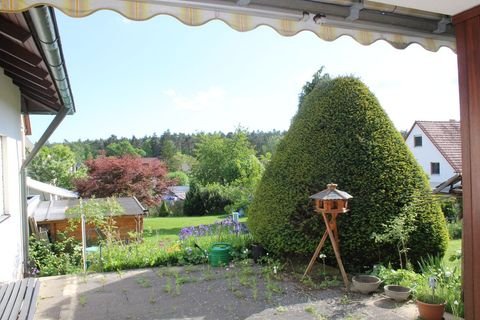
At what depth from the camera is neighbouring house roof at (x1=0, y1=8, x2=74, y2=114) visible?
2982 mm

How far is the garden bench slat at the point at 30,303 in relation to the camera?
2.91 metres

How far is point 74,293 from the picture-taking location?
488 cm

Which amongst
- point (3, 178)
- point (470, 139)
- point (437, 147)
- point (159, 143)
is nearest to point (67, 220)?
point (3, 178)

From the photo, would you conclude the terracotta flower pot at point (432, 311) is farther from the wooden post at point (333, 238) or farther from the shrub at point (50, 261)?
the shrub at point (50, 261)

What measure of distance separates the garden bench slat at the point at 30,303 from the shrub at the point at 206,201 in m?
18.1

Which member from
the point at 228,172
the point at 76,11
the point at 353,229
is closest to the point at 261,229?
the point at 353,229

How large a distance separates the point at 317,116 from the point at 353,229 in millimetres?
1831

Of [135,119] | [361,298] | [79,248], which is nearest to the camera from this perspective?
[361,298]

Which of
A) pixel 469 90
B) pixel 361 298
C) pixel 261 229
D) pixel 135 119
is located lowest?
pixel 361 298

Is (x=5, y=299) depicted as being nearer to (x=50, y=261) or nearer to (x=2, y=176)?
(x=2, y=176)

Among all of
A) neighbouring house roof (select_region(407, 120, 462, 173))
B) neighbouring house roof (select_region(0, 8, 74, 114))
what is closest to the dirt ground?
neighbouring house roof (select_region(0, 8, 74, 114))

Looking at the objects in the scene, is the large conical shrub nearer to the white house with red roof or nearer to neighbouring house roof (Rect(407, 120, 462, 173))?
the white house with red roof

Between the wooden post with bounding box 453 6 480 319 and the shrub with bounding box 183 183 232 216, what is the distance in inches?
780

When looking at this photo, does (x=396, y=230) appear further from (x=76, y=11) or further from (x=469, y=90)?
(x=76, y=11)
